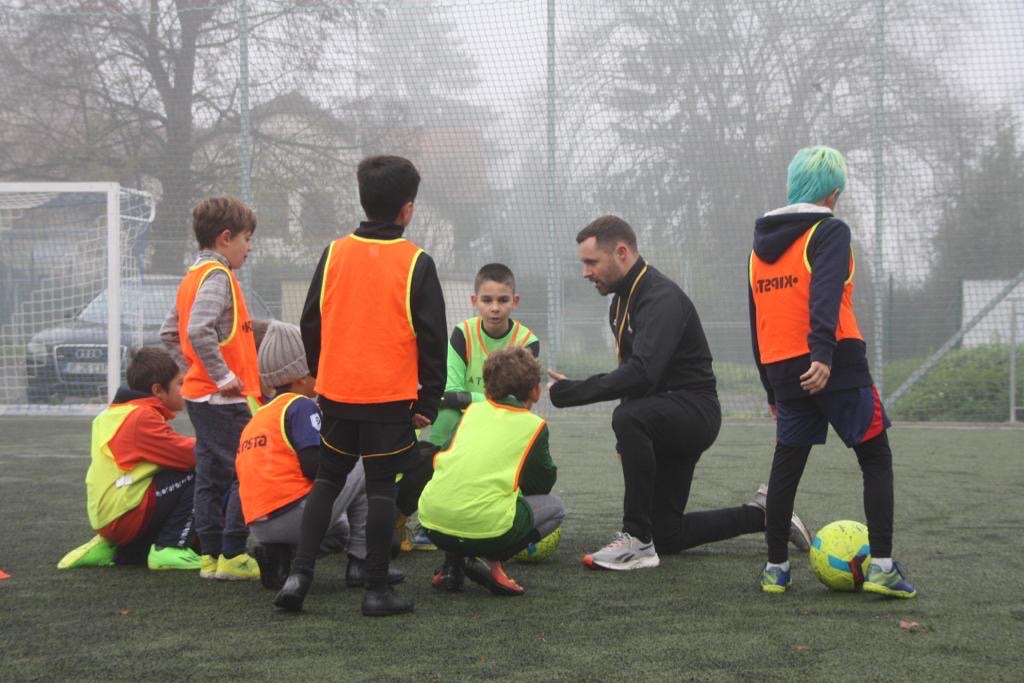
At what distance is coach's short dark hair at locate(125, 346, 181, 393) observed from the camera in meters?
4.34

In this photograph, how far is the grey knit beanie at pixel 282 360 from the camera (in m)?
3.80

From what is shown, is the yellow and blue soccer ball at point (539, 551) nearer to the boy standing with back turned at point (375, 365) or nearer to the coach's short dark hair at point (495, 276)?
the boy standing with back turned at point (375, 365)

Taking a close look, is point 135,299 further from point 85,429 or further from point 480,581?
point 480,581

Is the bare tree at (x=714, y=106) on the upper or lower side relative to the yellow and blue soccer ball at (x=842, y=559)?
upper

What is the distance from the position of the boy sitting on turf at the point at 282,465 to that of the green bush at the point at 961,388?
733cm

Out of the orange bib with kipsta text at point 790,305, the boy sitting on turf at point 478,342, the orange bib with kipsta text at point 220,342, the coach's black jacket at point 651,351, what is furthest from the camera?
the boy sitting on turf at point 478,342

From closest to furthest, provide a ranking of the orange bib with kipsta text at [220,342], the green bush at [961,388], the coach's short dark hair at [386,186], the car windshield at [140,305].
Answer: the coach's short dark hair at [386,186], the orange bib with kipsta text at [220,342], the green bush at [961,388], the car windshield at [140,305]

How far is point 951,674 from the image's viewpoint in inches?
106

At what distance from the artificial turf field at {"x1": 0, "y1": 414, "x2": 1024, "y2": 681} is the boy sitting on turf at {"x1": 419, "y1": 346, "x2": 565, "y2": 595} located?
0.39 ft

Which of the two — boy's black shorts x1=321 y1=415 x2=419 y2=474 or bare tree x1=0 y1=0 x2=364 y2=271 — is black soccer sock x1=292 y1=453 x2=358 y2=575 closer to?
boy's black shorts x1=321 y1=415 x2=419 y2=474

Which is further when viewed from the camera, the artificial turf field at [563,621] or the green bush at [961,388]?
the green bush at [961,388]

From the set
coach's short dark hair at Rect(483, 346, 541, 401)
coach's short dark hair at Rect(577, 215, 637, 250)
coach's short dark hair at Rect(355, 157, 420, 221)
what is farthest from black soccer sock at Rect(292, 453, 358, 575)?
coach's short dark hair at Rect(577, 215, 637, 250)

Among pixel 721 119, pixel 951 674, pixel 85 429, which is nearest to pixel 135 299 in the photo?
pixel 85 429

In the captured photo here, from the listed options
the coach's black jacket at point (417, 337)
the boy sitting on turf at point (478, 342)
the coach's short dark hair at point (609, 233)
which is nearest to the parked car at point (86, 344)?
the boy sitting on turf at point (478, 342)
